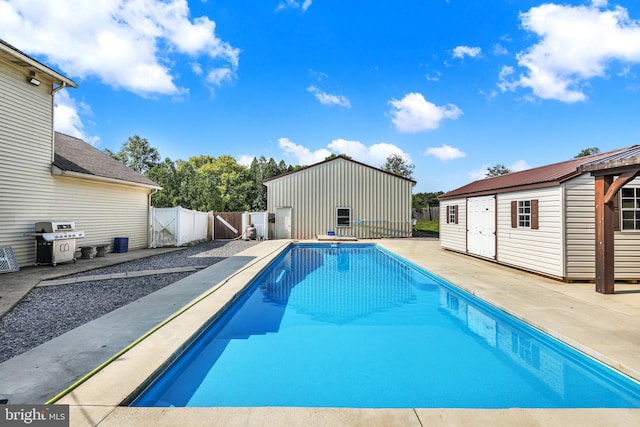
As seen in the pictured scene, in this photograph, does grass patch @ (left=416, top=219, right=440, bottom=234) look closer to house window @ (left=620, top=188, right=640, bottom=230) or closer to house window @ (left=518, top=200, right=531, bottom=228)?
house window @ (left=518, top=200, right=531, bottom=228)

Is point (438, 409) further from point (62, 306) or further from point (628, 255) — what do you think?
point (628, 255)

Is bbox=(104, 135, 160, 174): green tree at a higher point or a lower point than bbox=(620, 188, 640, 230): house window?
higher

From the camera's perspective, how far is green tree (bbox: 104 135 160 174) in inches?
Result: 1636

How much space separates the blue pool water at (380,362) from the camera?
9.48 feet

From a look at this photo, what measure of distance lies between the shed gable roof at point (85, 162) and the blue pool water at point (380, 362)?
8.31 m

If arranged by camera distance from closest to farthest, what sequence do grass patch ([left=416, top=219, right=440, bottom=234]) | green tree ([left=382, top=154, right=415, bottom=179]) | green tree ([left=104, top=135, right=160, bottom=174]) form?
grass patch ([left=416, top=219, right=440, bottom=234]) < green tree ([left=104, top=135, right=160, bottom=174]) < green tree ([left=382, top=154, right=415, bottom=179])

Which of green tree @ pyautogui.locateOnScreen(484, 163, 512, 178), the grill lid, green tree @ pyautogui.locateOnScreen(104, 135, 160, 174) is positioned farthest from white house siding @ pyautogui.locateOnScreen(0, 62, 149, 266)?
green tree @ pyautogui.locateOnScreen(484, 163, 512, 178)

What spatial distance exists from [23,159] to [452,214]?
14.0 m

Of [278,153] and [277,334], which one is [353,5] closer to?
[277,334]

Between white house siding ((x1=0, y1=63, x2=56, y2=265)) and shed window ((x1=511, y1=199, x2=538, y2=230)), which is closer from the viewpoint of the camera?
shed window ((x1=511, y1=199, x2=538, y2=230))

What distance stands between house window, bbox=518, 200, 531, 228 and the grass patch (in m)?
15.6

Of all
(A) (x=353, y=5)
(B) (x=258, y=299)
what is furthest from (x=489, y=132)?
(B) (x=258, y=299)

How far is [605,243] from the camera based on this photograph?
575 centimetres

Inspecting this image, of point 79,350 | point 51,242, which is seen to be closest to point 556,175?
point 79,350
